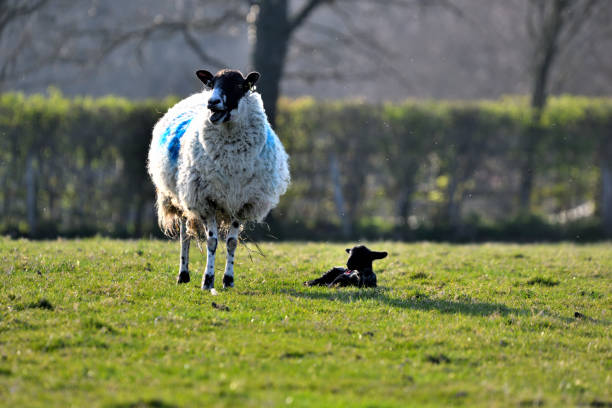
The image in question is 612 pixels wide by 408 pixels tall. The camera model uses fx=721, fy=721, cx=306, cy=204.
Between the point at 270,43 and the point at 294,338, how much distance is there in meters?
14.4

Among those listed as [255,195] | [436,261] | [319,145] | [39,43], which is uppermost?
[39,43]

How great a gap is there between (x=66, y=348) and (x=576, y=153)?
18.5 meters

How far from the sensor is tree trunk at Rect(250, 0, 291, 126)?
1994 centimetres

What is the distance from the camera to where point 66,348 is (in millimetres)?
6371

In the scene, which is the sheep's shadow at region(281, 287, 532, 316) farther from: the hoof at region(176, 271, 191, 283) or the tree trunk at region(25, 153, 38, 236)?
the tree trunk at region(25, 153, 38, 236)

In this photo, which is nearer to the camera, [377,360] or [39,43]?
[377,360]

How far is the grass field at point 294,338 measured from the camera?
5.55 m

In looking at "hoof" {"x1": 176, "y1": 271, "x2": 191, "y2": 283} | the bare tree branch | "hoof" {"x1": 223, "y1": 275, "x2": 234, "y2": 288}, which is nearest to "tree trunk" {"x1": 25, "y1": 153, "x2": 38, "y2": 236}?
the bare tree branch

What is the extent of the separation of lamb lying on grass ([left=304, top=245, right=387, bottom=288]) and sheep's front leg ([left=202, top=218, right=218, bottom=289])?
134cm

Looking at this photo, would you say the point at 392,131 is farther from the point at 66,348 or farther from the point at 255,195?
the point at 66,348

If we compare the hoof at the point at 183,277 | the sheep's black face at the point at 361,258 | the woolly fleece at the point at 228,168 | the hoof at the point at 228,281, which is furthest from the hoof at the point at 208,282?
the sheep's black face at the point at 361,258

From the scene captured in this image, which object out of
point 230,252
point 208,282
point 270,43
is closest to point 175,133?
point 230,252

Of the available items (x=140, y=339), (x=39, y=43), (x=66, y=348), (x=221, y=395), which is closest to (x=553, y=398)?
(x=221, y=395)

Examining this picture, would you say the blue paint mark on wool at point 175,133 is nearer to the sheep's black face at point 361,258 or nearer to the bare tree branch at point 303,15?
the sheep's black face at point 361,258
